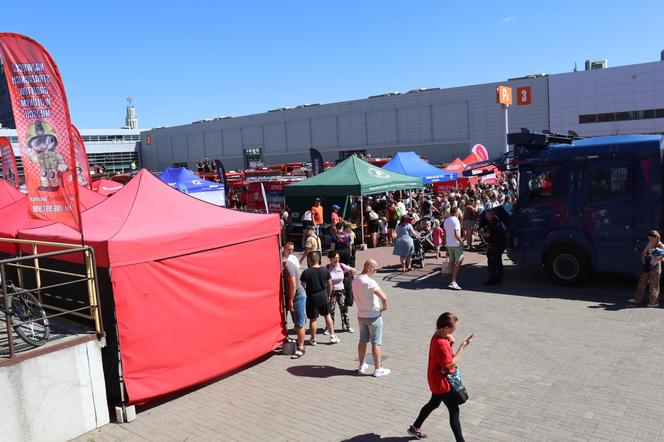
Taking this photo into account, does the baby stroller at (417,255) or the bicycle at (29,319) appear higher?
the bicycle at (29,319)

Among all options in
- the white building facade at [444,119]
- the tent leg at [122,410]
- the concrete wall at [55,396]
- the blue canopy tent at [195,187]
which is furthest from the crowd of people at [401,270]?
the white building facade at [444,119]

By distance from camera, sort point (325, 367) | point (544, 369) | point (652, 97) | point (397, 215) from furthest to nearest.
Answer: point (652, 97) < point (397, 215) < point (325, 367) < point (544, 369)

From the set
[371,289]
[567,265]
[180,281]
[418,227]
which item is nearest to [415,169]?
[418,227]

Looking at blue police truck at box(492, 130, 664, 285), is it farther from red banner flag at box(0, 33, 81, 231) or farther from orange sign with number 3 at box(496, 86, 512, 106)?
orange sign with number 3 at box(496, 86, 512, 106)

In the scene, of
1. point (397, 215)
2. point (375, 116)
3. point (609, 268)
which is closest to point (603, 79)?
point (375, 116)

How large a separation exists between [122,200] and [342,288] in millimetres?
3648

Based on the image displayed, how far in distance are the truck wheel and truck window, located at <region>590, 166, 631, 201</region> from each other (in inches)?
48.5

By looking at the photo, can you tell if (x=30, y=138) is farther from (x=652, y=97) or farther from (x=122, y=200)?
(x=652, y=97)

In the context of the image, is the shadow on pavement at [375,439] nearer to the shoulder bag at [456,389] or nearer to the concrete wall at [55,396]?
the shoulder bag at [456,389]

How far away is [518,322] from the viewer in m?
9.15

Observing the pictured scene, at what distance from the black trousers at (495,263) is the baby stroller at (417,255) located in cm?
254

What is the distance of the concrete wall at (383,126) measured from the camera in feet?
190

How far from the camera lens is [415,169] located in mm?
21641

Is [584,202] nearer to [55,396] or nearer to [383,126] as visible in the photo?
[55,396]
